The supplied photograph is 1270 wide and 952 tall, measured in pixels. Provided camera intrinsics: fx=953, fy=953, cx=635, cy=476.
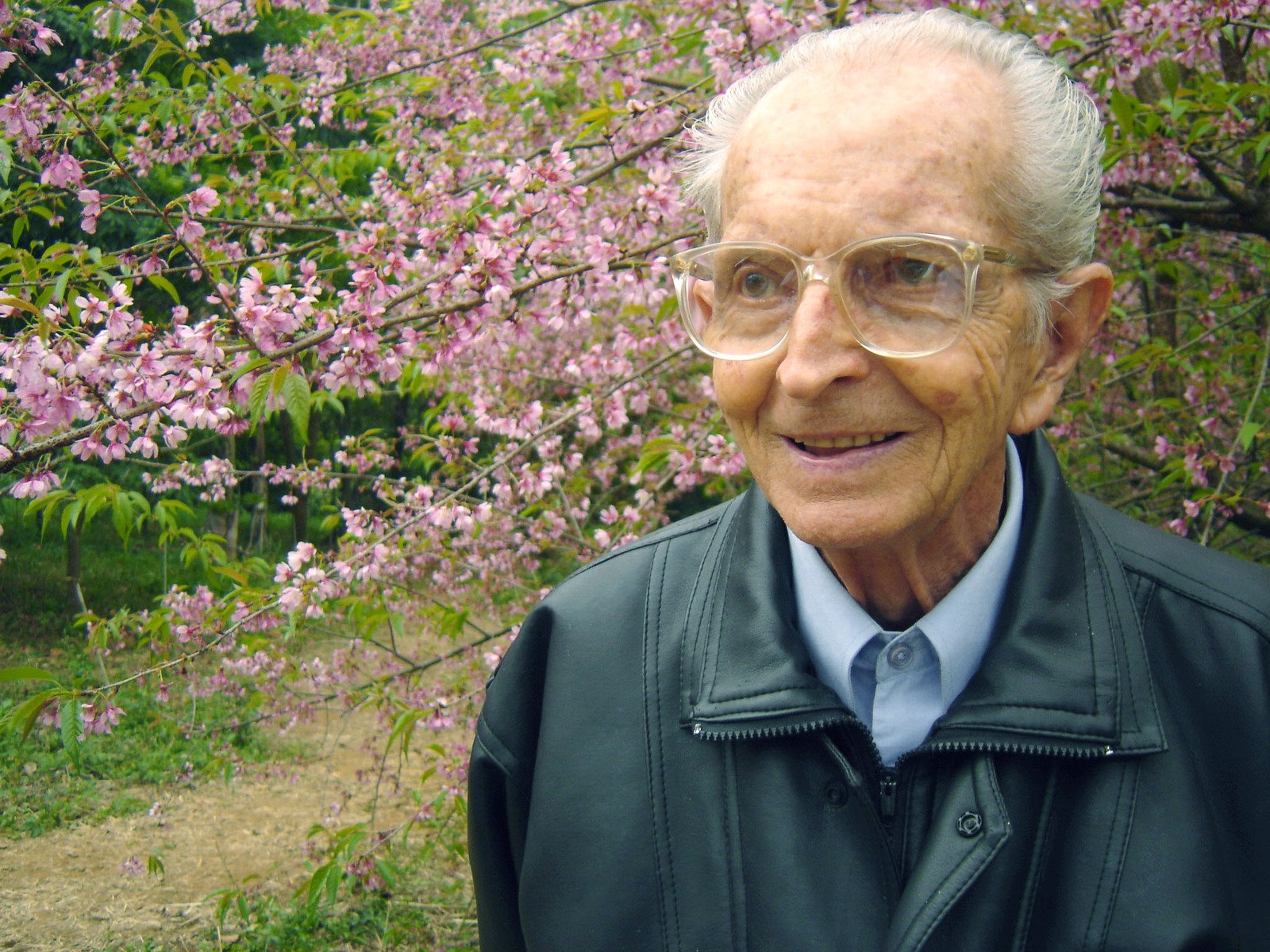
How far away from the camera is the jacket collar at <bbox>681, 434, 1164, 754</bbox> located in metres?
1.17

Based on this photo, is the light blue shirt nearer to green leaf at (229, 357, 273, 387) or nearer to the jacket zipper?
the jacket zipper

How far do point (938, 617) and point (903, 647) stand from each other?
0.07 metres

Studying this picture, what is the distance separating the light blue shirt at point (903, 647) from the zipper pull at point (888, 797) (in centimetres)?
9

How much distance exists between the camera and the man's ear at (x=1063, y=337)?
1413 mm

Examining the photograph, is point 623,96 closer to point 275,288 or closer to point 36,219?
point 275,288

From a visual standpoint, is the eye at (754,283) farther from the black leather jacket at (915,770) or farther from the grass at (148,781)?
the grass at (148,781)

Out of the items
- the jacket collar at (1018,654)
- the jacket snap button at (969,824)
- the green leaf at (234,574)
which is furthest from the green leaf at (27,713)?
the jacket snap button at (969,824)

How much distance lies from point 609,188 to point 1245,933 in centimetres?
398

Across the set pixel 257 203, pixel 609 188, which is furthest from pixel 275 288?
pixel 609 188

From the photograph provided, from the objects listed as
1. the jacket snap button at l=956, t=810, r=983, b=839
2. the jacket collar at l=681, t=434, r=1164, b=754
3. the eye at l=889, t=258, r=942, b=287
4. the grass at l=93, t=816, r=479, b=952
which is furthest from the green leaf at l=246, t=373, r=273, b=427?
the grass at l=93, t=816, r=479, b=952

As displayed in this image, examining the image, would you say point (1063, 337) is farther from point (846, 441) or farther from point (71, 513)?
point (71, 513)

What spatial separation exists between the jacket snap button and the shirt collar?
214mm

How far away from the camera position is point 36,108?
2.78 metres

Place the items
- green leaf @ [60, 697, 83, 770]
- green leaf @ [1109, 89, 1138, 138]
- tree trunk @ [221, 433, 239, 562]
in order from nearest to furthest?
green leaf @ [60, 697, 83, 770] → green leaf @ [1109, 89, 1138, 138] → tree trunk @ [221, 433, 239, 562]
